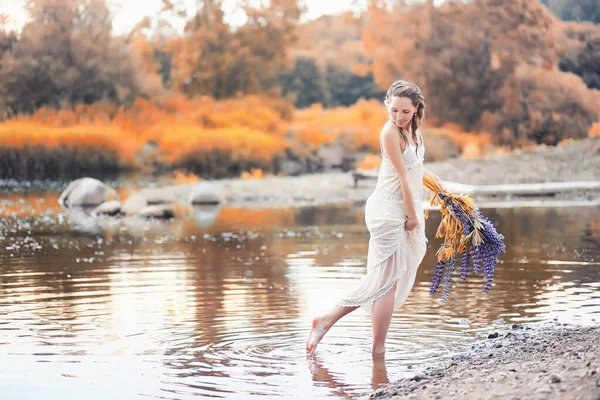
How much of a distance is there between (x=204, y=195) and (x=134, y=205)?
105 inches

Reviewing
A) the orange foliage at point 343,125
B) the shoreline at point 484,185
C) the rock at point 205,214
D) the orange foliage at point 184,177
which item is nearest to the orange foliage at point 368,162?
the orange foliage at point 343,125

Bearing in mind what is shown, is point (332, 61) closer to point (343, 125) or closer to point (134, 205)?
point (343, 125)

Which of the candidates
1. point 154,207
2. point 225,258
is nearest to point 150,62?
point 154,207

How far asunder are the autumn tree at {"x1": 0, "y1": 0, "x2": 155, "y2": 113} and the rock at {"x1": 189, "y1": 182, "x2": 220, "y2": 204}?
978 cm

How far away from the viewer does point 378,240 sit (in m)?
5.96

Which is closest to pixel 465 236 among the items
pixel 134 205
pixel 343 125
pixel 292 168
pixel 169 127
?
pixel 134 205

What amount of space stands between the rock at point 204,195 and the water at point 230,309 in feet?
25.8

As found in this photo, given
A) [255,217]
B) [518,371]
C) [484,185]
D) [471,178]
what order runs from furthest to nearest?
[471,178] → [484,185] → [255,217] → [518,371]

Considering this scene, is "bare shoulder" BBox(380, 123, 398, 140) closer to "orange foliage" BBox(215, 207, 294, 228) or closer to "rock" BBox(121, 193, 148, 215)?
"orange foliage" BBox(215, 207, 294, 228)

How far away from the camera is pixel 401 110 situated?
5.88 m

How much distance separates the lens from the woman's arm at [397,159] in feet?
19.1

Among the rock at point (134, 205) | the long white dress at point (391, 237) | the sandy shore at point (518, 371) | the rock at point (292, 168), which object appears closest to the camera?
the sandy shore at point (518, 371)

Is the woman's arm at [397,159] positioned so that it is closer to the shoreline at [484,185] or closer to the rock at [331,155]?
the shoreline at [484,185]

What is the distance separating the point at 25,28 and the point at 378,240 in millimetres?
27368
